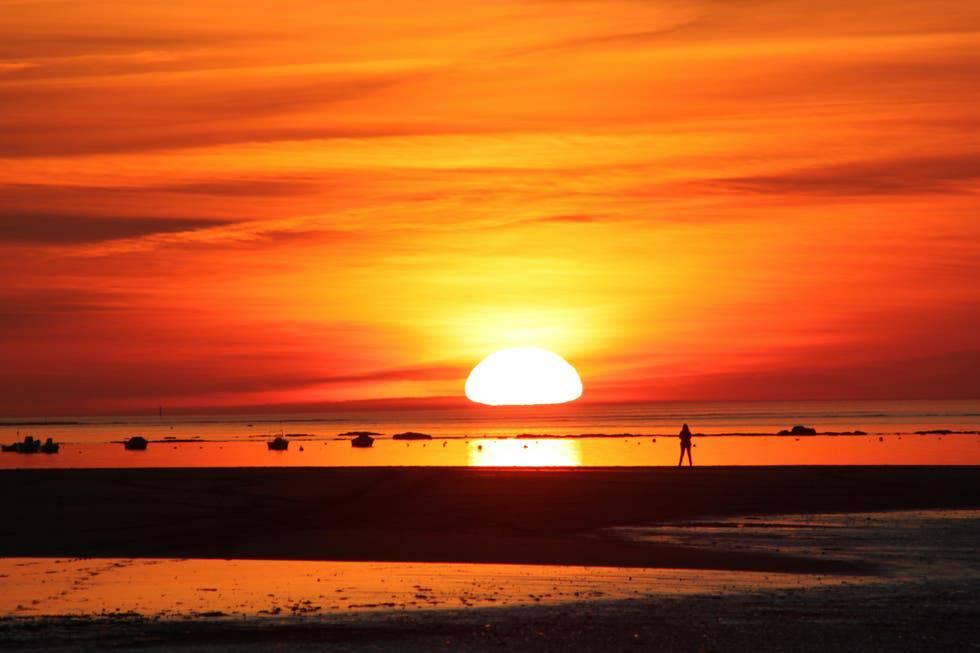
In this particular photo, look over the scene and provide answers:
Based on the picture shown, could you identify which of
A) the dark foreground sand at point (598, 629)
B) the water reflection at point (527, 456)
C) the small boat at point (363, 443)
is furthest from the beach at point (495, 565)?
the small boat at point (363, 443)

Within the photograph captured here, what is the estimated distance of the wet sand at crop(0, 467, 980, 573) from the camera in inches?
1238

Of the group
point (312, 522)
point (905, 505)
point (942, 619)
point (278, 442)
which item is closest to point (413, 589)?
point (942, 619)

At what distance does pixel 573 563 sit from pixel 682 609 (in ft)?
23.5

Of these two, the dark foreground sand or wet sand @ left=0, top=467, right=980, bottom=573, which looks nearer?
the dark foreground sand

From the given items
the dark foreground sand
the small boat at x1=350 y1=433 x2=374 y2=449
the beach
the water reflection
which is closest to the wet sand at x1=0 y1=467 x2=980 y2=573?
the beach

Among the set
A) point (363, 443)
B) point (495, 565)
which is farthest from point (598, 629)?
point (363, 443)

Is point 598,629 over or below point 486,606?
below

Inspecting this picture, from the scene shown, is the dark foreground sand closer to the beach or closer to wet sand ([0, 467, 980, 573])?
the beach

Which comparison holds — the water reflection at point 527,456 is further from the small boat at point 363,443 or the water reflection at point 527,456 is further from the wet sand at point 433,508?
the wet sand at point 433,508

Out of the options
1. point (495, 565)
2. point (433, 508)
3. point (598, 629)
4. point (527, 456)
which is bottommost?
point (598, 629)

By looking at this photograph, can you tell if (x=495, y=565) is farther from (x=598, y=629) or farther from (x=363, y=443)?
(x=363, y=443)

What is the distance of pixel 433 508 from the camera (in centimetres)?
4322

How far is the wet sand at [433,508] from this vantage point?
3145 cm

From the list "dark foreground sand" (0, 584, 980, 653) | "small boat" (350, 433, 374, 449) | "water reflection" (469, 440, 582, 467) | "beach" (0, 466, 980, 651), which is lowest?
"dark foreground sand" (0, 584, 980, 653)
